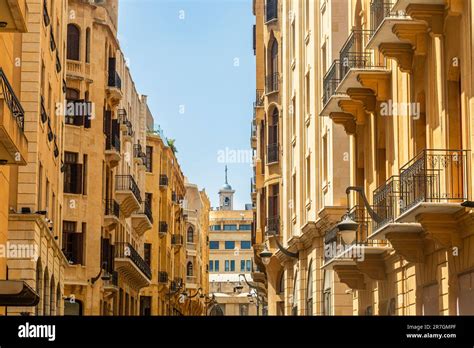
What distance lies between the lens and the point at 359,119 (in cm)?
3166

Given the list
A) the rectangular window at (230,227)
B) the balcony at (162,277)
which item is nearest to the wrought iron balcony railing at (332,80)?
the balcony at (162,277)

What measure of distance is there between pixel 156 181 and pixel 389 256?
58514mm

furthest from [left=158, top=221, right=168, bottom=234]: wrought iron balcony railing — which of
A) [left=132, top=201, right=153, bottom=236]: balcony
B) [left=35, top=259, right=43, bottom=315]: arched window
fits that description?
[left=35, top=259, right=43, bottom=315]: arched window

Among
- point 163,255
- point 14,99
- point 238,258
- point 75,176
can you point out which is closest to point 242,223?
point 238,258

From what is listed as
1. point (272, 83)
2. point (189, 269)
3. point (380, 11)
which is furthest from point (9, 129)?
point (189, 269)

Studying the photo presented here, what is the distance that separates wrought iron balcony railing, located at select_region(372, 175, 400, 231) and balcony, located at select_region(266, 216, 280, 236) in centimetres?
2275

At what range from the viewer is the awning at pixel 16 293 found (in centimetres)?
2262

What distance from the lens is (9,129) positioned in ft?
76.3

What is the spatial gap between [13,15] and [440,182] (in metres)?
8.69

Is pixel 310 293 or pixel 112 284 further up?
pixel 112 284

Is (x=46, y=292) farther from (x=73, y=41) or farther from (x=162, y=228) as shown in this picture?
(x=162, y=228)

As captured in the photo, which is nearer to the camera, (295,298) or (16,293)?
(16,293)

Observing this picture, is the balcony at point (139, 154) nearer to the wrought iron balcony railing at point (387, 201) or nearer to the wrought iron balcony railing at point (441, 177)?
the wrought iron balcony railing at point (387, 201)

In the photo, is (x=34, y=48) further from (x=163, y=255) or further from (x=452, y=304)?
(x=163, y=255)
